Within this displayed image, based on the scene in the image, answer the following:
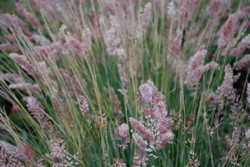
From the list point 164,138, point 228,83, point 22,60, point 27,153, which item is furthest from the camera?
point 22,60

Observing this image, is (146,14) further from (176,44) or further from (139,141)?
(139,141)

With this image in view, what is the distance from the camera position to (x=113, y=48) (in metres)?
2.26

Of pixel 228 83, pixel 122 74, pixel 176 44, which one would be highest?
pixel 176 44

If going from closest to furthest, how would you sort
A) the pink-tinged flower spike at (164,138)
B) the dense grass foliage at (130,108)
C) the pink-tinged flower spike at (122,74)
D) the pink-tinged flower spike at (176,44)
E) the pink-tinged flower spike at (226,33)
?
the pink-tinged flower spike at (164,138), the dense grass foliage at (130,108), the pink-tinged flower spike at (226,33), the pink-tinged flower spike at (176,44), the pink-tinged flower spike at (122,74)

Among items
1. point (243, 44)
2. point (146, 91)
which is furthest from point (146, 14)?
point (146, 91)

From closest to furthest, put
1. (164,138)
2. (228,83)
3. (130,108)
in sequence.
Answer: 1. (164,138)
2. (228,83)
3. (130,108)

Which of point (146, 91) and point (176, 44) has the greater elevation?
point (176, 44)

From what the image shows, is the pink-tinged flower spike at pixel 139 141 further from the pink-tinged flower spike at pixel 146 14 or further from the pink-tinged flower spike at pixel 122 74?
the pink-tinged flower spike at pixel 146 14

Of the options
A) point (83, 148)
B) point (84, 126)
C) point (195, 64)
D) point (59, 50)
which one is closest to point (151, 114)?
point (195, 64)

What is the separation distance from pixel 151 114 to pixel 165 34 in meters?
1.49

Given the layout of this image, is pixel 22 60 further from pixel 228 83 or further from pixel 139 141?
pixel 228 83

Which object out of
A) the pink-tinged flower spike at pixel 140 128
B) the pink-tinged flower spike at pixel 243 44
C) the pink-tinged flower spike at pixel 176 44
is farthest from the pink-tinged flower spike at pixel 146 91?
the pink-tinged flower spike at pixel 243 44

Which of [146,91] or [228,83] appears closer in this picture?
[146,91]

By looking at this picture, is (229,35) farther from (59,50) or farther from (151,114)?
(59,50)
